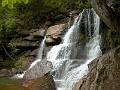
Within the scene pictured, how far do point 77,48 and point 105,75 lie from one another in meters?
10.5

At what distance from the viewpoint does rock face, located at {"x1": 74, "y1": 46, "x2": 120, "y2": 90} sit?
11.0 metres

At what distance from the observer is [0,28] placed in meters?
25.7

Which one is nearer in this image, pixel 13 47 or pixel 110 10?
pixel 110 10

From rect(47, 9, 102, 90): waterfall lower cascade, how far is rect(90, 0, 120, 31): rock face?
7252 mm

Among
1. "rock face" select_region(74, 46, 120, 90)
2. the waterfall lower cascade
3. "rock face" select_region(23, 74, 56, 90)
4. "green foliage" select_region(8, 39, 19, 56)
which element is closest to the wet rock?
the waterfall lower cascade

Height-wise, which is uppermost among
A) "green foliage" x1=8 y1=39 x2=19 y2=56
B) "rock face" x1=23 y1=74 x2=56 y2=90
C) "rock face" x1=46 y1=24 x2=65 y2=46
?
"rock face" x1=46 y1=24 x2=65 y2=46

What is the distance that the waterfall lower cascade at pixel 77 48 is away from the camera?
19.4 metres

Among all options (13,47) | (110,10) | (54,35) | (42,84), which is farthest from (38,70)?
(13,47)

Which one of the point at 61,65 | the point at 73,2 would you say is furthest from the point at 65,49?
the point at 73,2

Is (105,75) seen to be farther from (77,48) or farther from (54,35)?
(54,35)

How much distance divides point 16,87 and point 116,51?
6621mm

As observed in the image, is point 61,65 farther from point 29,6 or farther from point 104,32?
point 29,6

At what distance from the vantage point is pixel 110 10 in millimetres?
11188

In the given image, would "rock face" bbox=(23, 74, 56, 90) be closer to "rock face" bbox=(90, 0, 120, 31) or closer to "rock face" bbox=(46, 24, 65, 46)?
"rock face" bbox=(90, 0, 120, 31)
